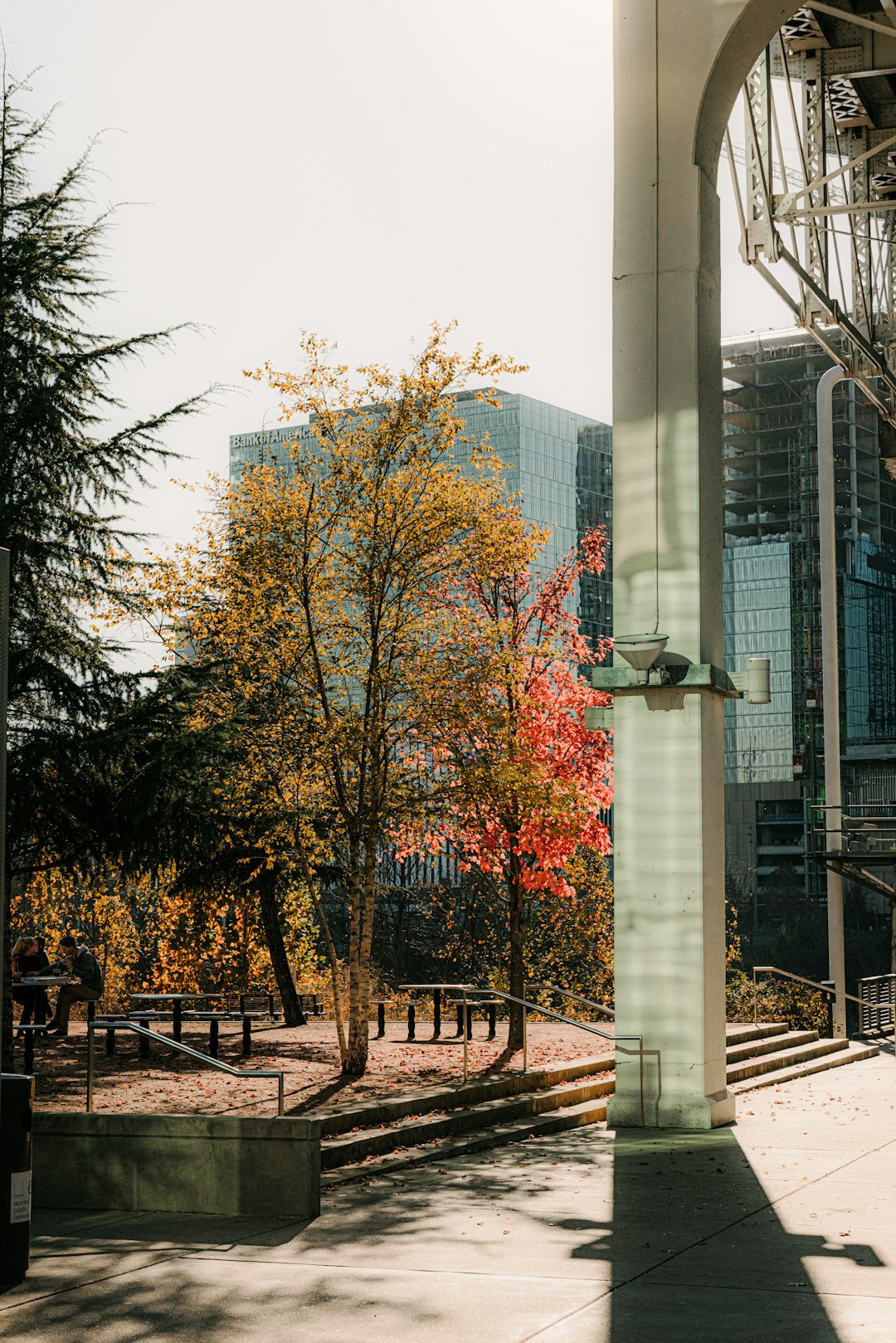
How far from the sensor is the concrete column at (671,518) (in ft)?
46.0

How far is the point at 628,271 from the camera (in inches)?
584

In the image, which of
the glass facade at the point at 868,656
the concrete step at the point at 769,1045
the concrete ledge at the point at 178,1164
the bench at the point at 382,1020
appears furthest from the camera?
the glass facade at the point at 868,656

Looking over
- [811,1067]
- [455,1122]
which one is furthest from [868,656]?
[455,1122]

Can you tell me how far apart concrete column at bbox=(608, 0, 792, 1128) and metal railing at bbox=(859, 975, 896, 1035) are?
43.1 feet

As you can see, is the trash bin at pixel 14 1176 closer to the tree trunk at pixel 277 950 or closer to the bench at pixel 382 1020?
the bench at pixel 382 1020

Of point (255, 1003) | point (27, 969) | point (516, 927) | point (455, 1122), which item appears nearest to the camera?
point (455, 1122)

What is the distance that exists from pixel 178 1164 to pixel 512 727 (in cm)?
730

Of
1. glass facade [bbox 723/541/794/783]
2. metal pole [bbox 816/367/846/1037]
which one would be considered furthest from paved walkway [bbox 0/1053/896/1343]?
glass facade [bbox 723/541/794/783]

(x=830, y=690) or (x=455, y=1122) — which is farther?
(x=830, y=690)

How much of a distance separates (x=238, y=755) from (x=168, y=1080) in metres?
3.47

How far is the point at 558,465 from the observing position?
129m

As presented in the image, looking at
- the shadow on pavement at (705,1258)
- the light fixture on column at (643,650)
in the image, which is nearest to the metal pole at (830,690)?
the light fixture on column at (643,650)

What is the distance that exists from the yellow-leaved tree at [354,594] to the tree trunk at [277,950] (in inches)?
285

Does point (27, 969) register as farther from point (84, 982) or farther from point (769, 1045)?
point (769, 1045)
